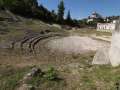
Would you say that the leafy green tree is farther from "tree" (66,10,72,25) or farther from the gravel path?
the gravel path

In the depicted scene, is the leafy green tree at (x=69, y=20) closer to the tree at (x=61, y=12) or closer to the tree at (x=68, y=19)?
the tree at (x=68, y=19)

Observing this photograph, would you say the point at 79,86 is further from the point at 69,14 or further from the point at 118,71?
the point at 69,14

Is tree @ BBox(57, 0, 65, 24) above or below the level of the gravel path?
above

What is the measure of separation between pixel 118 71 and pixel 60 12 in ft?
197

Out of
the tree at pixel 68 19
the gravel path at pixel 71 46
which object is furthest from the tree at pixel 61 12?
the gravel path at pixel 71 46

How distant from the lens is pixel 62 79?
5.76 metres

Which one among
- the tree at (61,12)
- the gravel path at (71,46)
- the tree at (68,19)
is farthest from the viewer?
the tree at (68,19)

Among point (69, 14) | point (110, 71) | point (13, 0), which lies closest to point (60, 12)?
point (69, 14)

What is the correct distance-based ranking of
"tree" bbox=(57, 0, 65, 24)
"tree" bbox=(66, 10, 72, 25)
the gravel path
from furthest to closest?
"tree" bbox=(66, 10, 72, 25) < "tree" bbox=(57, 0, 65, 24) < the gravel path

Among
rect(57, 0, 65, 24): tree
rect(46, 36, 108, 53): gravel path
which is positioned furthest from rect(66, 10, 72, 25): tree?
rect(46, 36, 108, 53): gravel path

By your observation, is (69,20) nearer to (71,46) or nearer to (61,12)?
(61,12)

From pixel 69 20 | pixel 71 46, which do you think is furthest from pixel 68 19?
pixel 71 46

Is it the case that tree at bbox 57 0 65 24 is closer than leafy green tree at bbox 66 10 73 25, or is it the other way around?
tree at bbox 57 0 65 24

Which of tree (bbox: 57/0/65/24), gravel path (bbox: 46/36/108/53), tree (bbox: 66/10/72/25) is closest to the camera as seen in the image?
gravel path (bbox: 46/36/108/53)
